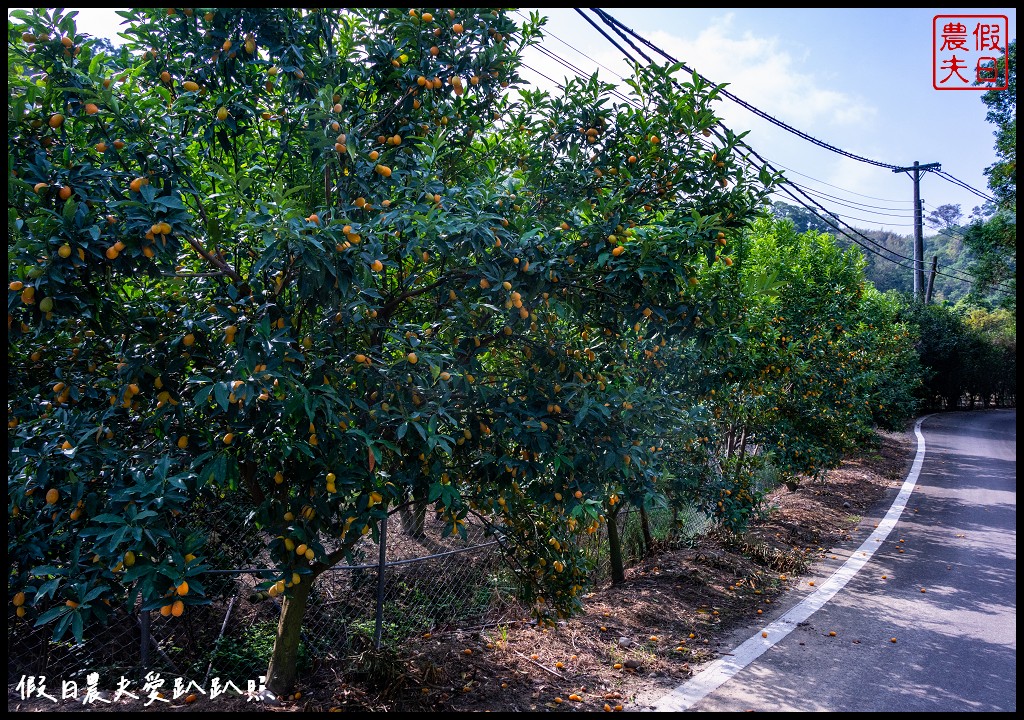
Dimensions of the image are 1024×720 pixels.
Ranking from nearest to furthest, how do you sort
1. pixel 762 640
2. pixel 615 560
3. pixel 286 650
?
1. pixel 286 650
2. pixel 762 640
3. pixel 615 560

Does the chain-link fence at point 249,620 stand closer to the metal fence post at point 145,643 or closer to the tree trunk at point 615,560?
the metal fence post at point 145,643

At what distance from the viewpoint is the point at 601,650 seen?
490cm

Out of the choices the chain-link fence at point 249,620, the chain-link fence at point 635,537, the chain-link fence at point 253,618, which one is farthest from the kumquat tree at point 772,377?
the chain-link fence at point 249,620

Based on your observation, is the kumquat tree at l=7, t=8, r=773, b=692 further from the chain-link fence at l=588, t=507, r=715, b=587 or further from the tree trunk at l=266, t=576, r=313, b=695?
the chain-link fence at l=588, t=507, r=715, b=587

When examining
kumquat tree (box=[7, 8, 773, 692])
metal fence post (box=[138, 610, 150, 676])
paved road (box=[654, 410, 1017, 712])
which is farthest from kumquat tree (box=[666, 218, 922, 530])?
metal fence post (box=[138, 610, 150, 676])

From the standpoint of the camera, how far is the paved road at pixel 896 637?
→ 4203 millimetres

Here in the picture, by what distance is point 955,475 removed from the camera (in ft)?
44.0

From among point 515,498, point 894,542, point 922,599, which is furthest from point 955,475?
point 515,498

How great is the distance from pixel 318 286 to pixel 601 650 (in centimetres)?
367

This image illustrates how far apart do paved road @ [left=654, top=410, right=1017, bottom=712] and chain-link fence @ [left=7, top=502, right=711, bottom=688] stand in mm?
1926

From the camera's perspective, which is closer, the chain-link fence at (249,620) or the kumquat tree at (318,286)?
the kumquat tree at (318,286)

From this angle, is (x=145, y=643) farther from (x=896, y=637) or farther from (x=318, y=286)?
(x=896, y=637)

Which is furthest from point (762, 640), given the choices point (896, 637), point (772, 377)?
point (772, 377)

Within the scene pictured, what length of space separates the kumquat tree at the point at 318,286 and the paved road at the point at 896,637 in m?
1.51
